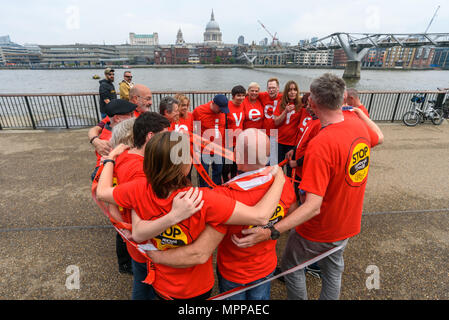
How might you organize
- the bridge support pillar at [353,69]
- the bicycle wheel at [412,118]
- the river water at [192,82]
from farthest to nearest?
the bridge support pillar at [353,69], the river water at [192,82], the bicycle wheel at [412,118]

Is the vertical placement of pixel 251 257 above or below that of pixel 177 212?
below

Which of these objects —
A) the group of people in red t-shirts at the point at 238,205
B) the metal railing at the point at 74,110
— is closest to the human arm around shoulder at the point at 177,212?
the group of people in red t-shirts at the point at 238,205

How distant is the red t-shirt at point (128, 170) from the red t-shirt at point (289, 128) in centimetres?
305

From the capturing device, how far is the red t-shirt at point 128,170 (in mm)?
1733

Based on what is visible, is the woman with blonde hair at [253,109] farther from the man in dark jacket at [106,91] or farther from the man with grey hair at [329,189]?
the man in dark jacket at [106,91]

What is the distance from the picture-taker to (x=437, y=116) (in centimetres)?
955

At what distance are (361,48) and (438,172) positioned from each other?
7279 centimetres

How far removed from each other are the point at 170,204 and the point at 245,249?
26.2 inches

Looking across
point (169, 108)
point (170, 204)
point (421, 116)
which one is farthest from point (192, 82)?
point (170, 204)

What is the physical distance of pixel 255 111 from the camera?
4.61 metres

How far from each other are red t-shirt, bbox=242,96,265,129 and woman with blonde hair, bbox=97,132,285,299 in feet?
10.3

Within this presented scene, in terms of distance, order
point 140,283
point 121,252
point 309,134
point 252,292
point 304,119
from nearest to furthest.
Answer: point 252,292, point 140,283, point 309,134, point 121,252, point 304,119

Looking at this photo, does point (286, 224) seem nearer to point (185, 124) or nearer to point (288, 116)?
point (185, 124)

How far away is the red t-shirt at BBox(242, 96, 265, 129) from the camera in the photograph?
181 inches
